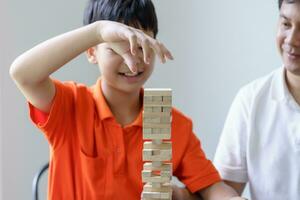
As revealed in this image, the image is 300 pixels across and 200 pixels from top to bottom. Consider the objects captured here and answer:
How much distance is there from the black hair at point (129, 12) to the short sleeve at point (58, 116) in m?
0.15

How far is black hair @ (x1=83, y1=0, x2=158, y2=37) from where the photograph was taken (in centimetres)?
94

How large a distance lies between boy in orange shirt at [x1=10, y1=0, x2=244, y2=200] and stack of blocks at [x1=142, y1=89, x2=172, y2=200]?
165 mm

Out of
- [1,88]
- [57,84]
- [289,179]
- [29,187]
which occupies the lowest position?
[29,187]

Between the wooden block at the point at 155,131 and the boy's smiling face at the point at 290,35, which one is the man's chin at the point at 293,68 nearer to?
the boy's smiling face at the point at 290,35

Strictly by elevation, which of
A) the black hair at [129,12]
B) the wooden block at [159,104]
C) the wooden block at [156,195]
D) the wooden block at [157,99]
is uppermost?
the black hair at [129,12]

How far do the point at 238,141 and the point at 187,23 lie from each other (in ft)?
1.99

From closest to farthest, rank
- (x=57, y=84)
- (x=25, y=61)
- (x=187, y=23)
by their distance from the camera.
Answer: (x=25, y=61), (x=57, y=84), (x=187, y=23)

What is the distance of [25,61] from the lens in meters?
0.79

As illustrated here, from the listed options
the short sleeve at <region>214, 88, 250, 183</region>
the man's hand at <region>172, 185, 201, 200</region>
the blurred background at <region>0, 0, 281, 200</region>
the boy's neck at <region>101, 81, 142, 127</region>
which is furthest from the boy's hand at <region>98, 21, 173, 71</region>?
the blurred background at <region>0, 0, 281, 200</region>

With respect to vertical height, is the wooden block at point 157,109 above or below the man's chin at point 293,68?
above

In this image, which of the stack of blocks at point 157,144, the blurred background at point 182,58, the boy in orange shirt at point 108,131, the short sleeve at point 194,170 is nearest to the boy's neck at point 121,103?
the boy in orange shirt at point 108,131

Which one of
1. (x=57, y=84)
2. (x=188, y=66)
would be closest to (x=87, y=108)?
(x=57, y=84)

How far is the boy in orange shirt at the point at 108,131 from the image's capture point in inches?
35.5

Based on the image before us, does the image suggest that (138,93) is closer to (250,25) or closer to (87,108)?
(87,108)
